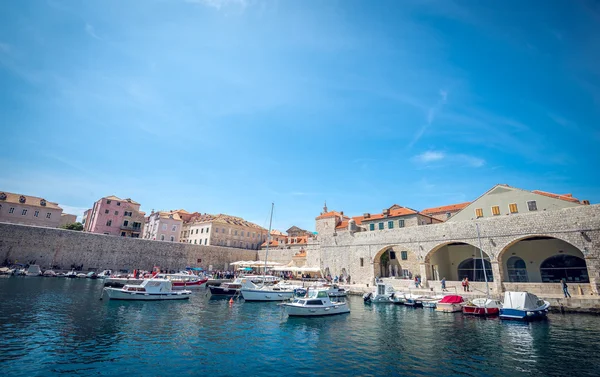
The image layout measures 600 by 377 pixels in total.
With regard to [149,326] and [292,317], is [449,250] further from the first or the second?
[149,326]

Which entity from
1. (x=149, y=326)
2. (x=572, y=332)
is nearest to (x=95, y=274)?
(x=149, y=326)

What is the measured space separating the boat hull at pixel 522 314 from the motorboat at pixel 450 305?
2645 millimetres

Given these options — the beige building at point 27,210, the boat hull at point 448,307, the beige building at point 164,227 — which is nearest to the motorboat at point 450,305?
the boat hull at point 448,307

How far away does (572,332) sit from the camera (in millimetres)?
13047

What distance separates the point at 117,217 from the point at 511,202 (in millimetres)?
56181

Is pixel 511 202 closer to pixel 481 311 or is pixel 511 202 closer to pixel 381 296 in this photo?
pixel 481 311

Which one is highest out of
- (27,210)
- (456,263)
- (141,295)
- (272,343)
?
(27,210)

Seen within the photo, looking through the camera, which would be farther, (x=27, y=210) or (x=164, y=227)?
(x=164, y=227)

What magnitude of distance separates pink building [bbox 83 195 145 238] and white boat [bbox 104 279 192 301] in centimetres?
3315

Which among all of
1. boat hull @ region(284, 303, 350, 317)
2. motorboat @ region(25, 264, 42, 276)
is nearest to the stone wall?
motorboat @ region(25, 264, 42, 276)

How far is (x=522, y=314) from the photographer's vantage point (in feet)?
52.5

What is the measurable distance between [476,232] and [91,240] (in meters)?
43.3

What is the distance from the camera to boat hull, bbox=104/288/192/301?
20.0 meters

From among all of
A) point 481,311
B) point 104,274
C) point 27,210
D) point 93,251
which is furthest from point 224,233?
point 481,311
